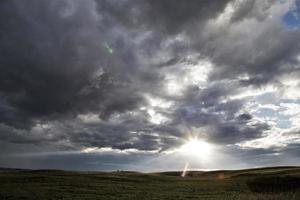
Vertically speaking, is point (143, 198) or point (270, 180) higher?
point (270, 180)

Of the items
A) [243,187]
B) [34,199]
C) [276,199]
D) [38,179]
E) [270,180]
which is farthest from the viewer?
[270,180]

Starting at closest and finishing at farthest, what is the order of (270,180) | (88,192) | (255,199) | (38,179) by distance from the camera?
(255,199), (88,192), (38,179), (270,180)

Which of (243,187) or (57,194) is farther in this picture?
(243,187)

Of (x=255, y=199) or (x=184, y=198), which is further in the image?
(x=184, y=198)

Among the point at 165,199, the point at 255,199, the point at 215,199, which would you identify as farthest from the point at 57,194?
the point at 255,199

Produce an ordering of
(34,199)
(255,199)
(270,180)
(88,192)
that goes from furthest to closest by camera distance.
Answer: (270,180)
(88,192)
(34,199)
(255,199)

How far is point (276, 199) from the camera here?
28.8 meters

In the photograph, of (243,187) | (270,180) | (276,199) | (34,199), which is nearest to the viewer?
(276,199)

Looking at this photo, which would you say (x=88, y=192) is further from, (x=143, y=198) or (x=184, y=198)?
(x=184, y=198)

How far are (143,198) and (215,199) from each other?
8.52 meters

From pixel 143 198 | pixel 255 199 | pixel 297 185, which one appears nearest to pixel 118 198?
pixel 143 198

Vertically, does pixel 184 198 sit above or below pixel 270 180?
below

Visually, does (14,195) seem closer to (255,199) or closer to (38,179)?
(38,179)

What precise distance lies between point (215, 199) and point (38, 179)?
3334 cm
